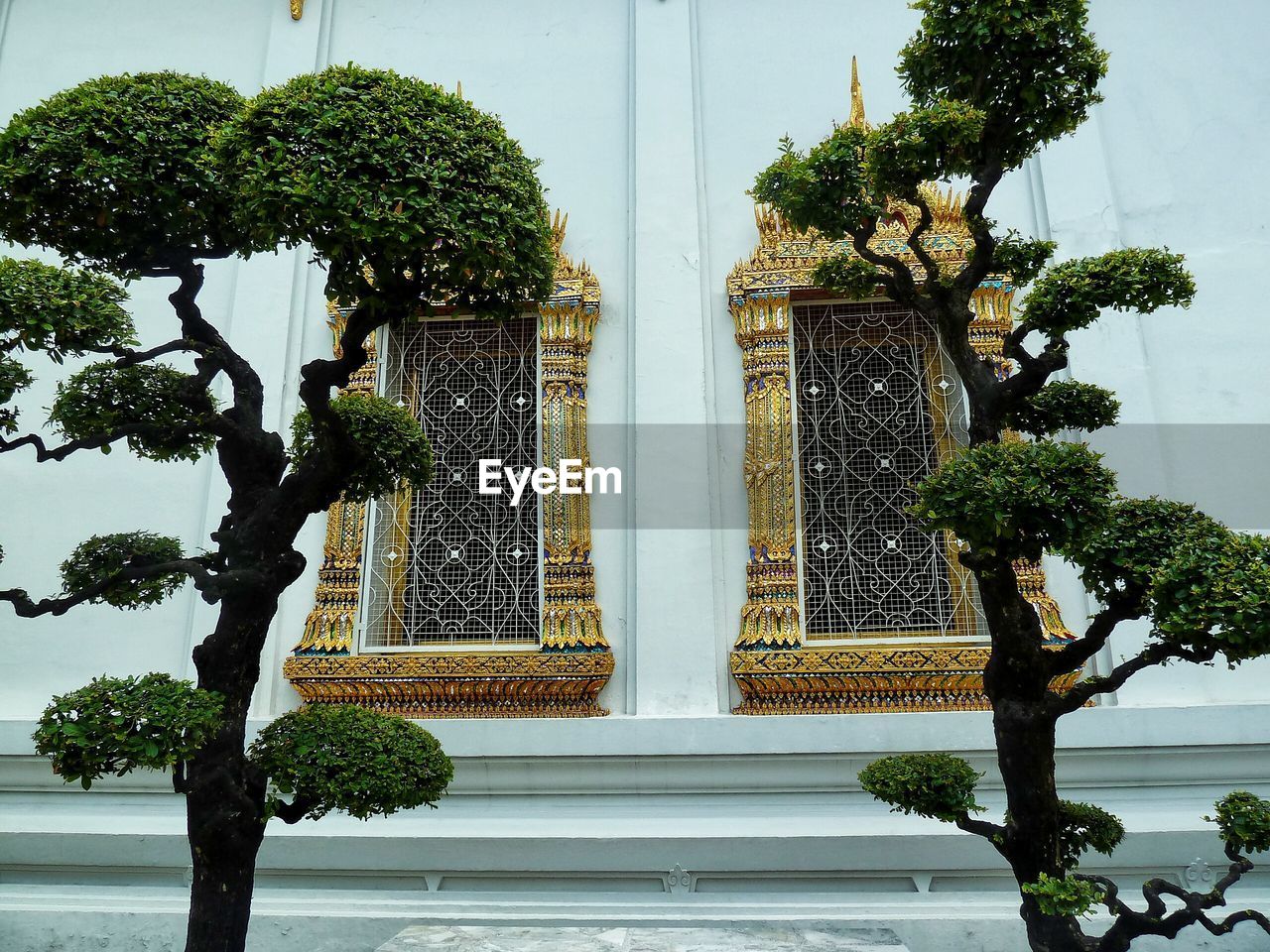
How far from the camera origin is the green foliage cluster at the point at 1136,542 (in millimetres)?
2885

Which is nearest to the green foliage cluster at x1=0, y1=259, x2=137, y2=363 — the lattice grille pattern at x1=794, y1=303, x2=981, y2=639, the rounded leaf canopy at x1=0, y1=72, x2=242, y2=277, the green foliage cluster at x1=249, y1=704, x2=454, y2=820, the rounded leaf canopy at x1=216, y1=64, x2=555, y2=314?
the rounded leaf canopy at x1=0, y1=72, x2=242, y2=277

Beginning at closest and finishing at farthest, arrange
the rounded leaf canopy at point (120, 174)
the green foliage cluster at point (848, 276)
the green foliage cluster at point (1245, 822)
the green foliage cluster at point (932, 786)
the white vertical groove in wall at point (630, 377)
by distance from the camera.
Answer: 1. the rounded leaf canopy at point (120, 174)
2. the green foliage cluster at point (1245, 822)
3. the green foliage cluster at point (932, 786)
4. the green foliage cluster at point (848, 276)
5. the white vertical groove in wall at point (630, 377)

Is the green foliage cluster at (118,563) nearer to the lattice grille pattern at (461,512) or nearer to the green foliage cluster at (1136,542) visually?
the lattice grille pattern at (461,512)

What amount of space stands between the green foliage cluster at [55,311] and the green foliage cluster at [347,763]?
1.39 meters

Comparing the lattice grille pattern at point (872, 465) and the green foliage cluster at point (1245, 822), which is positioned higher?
the lattice grille pattern at point (872, 465)

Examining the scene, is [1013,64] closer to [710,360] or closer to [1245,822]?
[710,360]

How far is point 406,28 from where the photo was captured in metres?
6.18

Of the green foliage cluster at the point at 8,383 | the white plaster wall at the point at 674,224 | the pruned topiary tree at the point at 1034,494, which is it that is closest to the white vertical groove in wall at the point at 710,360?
the white plaster wall at the point at 674,224

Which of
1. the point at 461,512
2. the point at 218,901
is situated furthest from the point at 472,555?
the point at 218,901

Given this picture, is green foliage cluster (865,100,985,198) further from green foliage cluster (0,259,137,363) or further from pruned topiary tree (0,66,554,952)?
green foliage cluster (0,259,137,363)

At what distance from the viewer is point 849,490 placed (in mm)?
5223

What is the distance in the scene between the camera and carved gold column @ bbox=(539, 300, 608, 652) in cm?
500

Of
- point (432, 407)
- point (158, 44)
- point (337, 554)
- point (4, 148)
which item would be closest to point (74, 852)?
point (337, 554)

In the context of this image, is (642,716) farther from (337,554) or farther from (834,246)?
(834,246)
